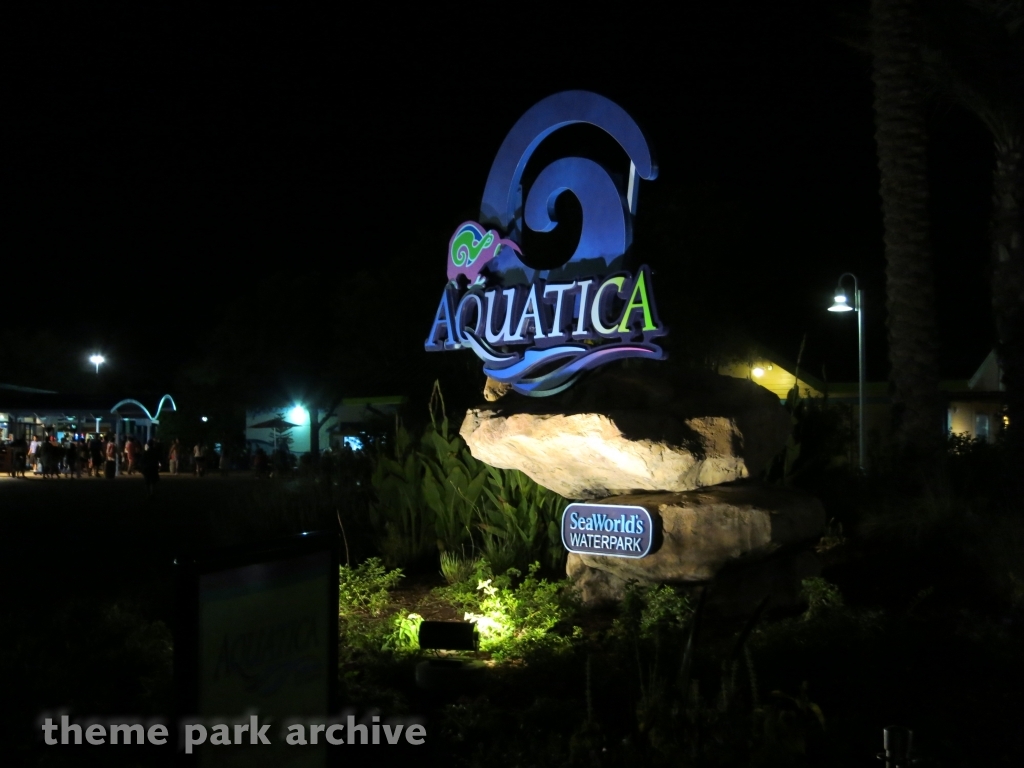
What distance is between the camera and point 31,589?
11234mm

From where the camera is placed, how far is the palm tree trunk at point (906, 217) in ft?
44.1

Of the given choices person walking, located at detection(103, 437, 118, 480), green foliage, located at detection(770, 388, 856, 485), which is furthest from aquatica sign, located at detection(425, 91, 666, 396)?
person walking, located at detection(103, 437, 118, 480)

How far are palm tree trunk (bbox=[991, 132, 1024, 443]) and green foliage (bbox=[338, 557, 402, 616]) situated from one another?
29.3 ft

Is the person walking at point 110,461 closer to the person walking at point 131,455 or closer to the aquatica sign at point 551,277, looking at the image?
the person walking at point 131,455

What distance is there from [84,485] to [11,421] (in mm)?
14730

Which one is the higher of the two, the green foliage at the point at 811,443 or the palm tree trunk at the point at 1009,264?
the palm tree trunk at the point at 1009,264

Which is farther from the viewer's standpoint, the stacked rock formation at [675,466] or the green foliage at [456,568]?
the green foliage at [456,568]

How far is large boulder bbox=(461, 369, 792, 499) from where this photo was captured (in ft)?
27.8

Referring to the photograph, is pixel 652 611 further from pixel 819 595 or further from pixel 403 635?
pixel 403 635

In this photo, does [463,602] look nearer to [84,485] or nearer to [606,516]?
[606,516]

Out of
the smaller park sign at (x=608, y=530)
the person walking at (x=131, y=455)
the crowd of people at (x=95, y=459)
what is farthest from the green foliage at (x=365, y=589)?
the person walking at (x=131, y=455)

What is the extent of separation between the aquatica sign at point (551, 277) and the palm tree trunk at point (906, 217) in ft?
18.2

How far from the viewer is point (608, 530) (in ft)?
28.6

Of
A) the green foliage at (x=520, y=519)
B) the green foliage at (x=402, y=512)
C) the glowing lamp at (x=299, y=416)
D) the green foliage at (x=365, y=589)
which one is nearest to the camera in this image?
the green foliage at (x=365, y=589)
